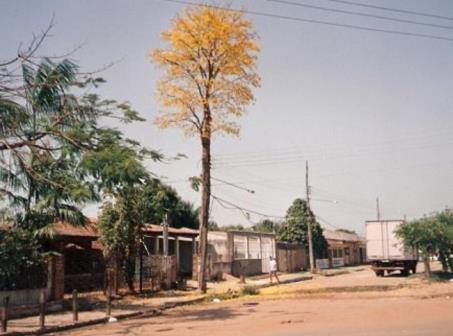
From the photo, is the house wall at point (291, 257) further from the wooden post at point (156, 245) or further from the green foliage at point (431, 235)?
the green foliage at point (431, 235)

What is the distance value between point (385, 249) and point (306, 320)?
76.1 feet

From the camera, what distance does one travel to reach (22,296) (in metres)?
19.9

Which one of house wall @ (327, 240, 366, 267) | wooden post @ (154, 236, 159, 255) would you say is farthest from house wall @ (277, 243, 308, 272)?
wooden post @ (154, 236, 159, 255)

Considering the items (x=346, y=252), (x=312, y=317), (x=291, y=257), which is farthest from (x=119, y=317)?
(x=346, y=252)

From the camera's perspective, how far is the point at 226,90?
28078 millimetres

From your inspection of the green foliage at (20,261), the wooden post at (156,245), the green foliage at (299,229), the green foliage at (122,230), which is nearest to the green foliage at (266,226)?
the green foliage at (299,229)

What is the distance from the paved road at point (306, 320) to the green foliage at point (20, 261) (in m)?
4.39

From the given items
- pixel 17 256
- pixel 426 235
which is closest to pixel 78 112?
pixel 17 256

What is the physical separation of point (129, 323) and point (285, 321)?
4.93 metres

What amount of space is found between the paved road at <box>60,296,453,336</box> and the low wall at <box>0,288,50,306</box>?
4.17 meters

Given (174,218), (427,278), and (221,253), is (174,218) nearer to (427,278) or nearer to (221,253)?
(221,253)

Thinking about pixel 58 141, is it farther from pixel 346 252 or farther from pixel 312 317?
pixel 346 252

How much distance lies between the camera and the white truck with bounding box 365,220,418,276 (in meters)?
37.4

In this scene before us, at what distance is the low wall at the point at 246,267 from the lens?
4178cm
